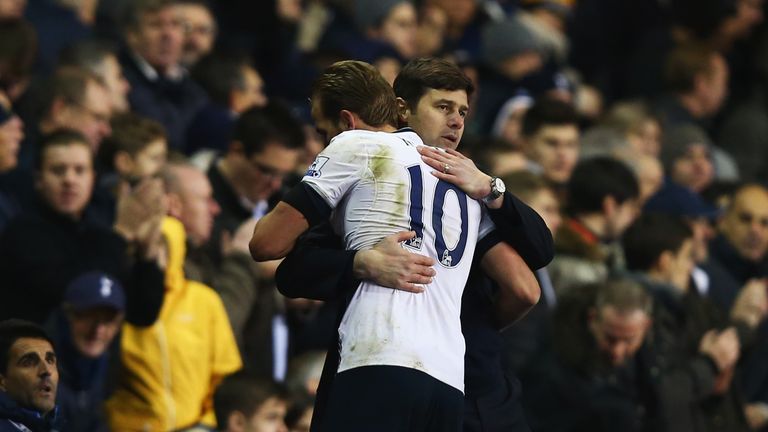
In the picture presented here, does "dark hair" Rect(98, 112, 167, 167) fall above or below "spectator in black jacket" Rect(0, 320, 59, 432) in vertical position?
above

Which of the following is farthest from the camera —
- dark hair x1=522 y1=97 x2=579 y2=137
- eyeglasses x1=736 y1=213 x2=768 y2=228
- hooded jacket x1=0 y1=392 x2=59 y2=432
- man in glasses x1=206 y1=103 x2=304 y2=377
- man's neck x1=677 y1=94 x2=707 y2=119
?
man's neck x1=677 y1=94 x2=707 y2=119

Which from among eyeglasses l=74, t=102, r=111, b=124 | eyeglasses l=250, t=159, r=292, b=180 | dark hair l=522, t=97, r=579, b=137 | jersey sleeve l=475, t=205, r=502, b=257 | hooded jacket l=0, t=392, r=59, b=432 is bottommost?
hooded jacket l=0, t=392, r=59, b=432

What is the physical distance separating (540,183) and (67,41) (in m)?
3.95

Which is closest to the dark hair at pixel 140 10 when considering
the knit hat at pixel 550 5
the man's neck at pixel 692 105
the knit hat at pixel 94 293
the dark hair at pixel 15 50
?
the dark hair at pixel 15 50

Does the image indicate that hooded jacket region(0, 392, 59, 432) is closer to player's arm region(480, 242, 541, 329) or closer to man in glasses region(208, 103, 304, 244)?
player's arm region(480, 242, 541, 329)

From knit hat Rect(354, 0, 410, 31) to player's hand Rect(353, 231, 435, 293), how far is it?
26.2ft

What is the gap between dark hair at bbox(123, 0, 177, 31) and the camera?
37.1 ft

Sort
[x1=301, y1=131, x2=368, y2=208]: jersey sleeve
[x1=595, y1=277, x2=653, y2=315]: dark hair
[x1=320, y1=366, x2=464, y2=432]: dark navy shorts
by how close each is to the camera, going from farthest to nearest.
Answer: [x1=595, y1=277, x2=653, y2=315]: dark hair → [x1=301, y1=131, x2=368, y2=208]: jersey sleeve → [x1=320, y1=366, x2=464, y2=432]: dark navy shorts

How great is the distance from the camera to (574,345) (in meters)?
8.95

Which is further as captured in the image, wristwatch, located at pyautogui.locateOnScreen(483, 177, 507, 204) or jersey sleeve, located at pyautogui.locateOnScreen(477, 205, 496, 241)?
jersey sleeve, located at pyautogui.locateOnScreen(477, 205, 496, 241)

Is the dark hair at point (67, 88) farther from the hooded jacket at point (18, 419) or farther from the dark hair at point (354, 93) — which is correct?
the dark hair at point (354, 93)

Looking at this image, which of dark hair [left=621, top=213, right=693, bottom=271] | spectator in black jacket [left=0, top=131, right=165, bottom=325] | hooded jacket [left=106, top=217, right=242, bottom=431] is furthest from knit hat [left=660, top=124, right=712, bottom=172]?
spectator in black jacket [left=0, top=131, right=165, bottom=325]

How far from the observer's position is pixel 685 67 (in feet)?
47.6

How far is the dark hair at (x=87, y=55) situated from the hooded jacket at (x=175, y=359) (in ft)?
7.93
